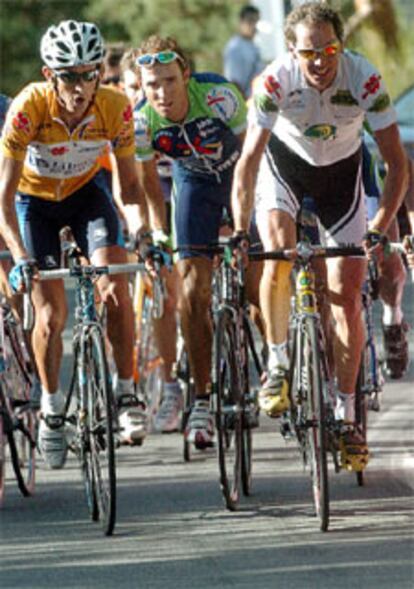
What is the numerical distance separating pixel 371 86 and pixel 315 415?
5.46 feet

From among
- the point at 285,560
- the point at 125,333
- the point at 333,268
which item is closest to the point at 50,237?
the point at 125,333

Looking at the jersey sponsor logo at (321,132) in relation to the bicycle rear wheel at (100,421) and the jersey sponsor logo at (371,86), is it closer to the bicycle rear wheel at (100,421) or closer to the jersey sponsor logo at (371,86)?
the jersey sponsor logo at (371,86)

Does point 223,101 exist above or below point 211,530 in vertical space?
above

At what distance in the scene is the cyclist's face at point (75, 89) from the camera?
35.6ft

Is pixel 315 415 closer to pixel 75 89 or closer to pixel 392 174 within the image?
pixel 392 174

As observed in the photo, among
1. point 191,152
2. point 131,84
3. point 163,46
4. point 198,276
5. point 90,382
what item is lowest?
point 90,382

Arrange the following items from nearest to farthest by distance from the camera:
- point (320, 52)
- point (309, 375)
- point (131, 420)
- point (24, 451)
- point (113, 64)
Answer: point (309, 375) → point (320, 52) → point (131, 420) → point (24, 451) → point (113, 64)

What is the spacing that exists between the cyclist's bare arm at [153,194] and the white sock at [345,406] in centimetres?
156

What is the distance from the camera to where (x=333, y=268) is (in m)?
10.9

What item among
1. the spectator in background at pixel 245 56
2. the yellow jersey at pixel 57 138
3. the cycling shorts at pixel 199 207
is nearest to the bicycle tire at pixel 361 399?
the cycling shorts at pixel 199 207

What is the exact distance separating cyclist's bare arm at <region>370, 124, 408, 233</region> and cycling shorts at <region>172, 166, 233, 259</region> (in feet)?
5.50

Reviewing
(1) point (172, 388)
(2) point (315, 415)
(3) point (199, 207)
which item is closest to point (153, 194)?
(3) point (199, 207)

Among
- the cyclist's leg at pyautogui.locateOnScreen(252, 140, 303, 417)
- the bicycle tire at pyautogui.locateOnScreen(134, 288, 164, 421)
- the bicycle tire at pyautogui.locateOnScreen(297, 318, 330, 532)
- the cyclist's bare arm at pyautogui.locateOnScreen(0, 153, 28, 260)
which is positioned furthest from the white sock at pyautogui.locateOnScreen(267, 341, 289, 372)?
the bicycle tire at pyautogui.locateOnScreen(134, 288, 164, 421)

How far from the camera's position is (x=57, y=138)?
11.1 m
